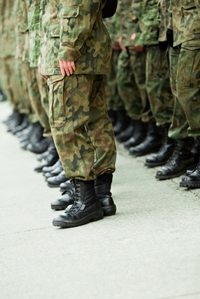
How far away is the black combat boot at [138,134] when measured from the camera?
25.3 feet

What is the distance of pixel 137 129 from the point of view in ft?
25.4

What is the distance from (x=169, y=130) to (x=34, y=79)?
2118mm

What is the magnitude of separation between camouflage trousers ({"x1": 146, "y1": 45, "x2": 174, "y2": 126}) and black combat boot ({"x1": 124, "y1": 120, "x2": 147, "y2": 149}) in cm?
107

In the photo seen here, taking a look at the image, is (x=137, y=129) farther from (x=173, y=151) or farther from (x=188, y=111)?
(x=188, y=111)

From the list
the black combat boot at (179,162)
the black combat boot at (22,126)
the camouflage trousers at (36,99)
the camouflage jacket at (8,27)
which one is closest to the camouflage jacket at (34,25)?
the camouflage trousers at (36,99)

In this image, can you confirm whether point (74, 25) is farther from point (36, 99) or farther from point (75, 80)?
point (36, 99)

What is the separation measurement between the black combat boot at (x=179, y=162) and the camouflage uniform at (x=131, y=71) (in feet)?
4.28

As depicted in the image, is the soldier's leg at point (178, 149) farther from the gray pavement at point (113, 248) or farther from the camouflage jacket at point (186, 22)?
the camouflage jacket at point (186, 22)

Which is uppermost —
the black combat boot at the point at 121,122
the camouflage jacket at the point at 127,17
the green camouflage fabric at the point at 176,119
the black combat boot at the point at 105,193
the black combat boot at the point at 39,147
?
the camouflage jacket at the point at 127,17

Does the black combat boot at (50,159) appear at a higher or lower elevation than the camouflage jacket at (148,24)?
lower

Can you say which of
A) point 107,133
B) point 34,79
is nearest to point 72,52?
point 107,133

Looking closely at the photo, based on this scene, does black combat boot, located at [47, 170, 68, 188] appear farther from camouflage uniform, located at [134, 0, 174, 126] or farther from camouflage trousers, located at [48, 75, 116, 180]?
camouflage trousers, located at [48, 75, 116, 180]

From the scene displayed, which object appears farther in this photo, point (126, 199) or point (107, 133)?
point (126, 199)

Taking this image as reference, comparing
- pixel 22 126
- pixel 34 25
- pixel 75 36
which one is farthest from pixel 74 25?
pixel 22 126
